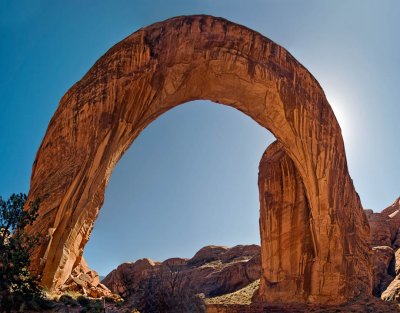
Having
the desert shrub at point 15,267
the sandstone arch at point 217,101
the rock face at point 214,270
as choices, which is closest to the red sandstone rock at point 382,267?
the rock face at point 214,270

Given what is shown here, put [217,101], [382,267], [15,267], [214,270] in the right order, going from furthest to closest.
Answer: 1. [214,270]
2. [382,267]
3. [217,101]
4. [15,267]

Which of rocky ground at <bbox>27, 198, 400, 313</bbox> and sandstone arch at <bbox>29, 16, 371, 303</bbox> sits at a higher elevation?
sandstone arch at <bbox>29, 16, 371, 303</bbox>

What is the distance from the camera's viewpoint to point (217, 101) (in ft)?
65.5

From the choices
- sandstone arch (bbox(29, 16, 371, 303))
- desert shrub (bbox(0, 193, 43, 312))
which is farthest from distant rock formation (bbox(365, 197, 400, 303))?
desert shrub (bbox(0, 193, 43, 312))

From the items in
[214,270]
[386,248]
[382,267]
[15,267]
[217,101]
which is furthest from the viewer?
[214,270]

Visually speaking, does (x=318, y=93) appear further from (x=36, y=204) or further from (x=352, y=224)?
(x=36, y=204)

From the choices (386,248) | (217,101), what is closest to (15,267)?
(217,101)

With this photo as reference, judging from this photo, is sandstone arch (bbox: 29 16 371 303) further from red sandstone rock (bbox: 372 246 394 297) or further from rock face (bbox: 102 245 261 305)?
rock face (bbox: 102 245 261 305)

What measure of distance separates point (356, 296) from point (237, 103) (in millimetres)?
11171

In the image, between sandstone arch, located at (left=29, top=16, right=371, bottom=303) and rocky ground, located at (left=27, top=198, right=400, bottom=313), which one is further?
sandstone arch, located at (left=29, top=16, right=371, bottom=303)

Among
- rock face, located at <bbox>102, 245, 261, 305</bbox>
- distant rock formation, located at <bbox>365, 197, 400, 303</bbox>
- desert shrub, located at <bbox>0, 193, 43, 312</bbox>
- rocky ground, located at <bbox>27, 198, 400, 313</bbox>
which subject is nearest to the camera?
desert shrub, located at <bbox>0, 193, 43, 312</bbox>

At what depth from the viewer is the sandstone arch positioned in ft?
43.3

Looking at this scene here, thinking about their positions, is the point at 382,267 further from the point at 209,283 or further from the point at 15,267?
the point at 15,267

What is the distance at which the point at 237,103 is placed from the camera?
20000 mm
